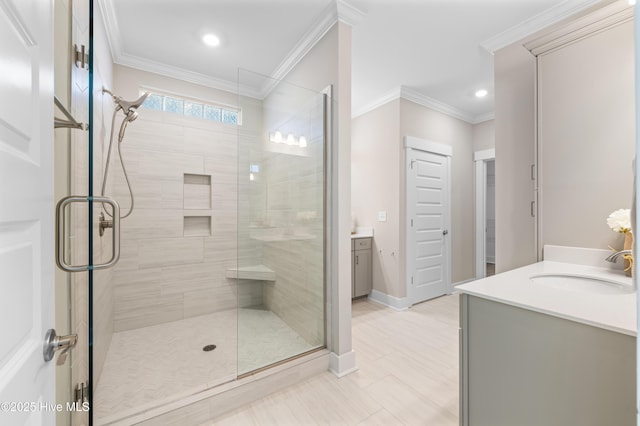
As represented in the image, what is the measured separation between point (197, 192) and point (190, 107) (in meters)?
0.96

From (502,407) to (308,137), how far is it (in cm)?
200

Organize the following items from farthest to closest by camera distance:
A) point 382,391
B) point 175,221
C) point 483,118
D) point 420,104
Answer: point 483,118
point 420,104
point 175,221
point 382,391

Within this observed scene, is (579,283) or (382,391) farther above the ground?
(579,283)

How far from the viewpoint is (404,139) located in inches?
130

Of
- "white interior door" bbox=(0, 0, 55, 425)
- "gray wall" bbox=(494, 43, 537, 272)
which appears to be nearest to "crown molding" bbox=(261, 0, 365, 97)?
"gray wall" bbox=(494, 43, 537, 272)

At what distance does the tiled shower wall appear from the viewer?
255 cm

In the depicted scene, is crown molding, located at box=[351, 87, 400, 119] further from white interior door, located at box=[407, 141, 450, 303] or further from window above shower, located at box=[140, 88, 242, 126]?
window above shower, located at box=[140, 88, 242, 126]

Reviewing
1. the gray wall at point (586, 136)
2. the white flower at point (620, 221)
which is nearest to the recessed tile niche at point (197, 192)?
the gray wall at point (586, 136)

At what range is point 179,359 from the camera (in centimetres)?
205

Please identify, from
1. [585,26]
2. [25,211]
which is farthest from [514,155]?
[25,211]

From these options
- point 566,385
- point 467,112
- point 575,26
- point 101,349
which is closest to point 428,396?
point 566,385

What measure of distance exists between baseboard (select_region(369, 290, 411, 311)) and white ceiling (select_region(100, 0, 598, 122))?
267cm

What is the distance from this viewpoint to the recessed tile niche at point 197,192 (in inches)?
112

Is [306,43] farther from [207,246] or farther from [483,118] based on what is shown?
[483,118]
